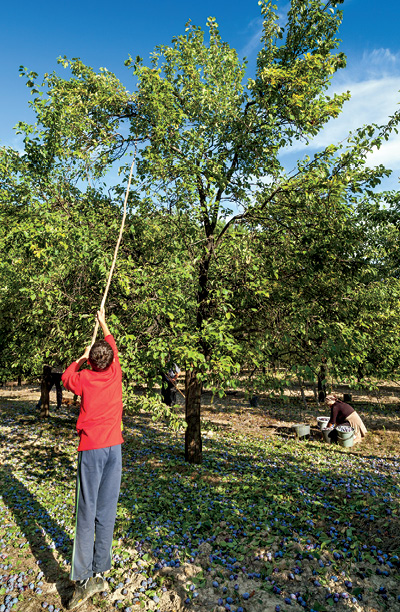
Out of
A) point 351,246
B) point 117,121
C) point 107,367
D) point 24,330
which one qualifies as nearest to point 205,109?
point 117,121

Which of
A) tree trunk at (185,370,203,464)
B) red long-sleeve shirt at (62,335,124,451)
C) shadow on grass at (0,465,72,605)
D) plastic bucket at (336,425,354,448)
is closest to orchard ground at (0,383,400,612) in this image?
shadow on grass at (0,465,72,605)

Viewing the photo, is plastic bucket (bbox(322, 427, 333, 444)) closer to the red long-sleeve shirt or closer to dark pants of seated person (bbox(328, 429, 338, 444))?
dark pants of seated person (bbox(328, 429, 338, 444))

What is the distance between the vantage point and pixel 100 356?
431cm

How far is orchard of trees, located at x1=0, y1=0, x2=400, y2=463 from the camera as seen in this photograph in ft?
23.2

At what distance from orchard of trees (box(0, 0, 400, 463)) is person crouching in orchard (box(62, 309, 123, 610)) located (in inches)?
84.5

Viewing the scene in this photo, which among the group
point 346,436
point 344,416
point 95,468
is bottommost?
point 346,436

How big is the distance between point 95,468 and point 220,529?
11.1 ft

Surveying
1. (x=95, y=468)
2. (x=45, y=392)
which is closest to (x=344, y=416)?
(x=95, y=468)

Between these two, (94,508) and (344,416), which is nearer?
(94,508)

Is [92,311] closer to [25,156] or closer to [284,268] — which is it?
[25,156]

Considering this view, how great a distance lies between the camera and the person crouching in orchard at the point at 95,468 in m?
4.14

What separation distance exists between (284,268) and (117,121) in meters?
5.87

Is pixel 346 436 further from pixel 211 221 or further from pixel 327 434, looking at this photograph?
pixel 211 221

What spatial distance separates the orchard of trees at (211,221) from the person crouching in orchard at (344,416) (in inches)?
167
